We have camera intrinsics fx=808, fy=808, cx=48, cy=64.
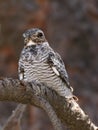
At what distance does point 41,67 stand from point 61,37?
9.50 m

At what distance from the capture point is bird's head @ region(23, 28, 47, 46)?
677 centimetres

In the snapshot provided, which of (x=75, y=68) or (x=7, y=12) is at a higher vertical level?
(x=7, y=12)

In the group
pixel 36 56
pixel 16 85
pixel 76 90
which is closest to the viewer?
pixel 16 85

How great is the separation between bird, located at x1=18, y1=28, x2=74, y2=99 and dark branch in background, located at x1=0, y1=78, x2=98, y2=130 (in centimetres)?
49

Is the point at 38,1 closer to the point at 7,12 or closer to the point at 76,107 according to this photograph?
the point at 7,12

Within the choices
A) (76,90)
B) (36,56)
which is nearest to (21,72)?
(36,56)

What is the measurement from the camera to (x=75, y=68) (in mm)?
16344

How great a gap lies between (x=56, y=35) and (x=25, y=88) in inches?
416

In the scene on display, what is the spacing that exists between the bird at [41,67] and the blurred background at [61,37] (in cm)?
801

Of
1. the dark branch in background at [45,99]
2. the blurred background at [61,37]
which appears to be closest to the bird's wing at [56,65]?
the dark branch in background at [45,99]

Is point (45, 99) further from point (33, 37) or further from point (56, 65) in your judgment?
point (33, 37)

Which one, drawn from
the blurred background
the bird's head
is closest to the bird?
the bird's head

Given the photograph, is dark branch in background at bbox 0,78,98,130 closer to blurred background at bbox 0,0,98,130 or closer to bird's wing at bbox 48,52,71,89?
bird's wing at bbox 48,52,71,89

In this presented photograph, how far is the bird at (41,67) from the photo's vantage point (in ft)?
21.8
